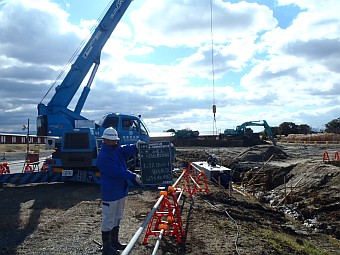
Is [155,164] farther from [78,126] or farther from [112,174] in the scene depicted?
[78,126]

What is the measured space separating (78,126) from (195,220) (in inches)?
407

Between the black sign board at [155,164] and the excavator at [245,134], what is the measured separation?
4136 centimetres

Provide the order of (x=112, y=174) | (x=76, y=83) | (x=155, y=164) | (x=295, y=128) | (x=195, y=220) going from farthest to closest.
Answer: (x=295, y=128) → (x=76, y=83) → (x=155, y=164) → (x=195, y=220) → (x=112, y=174)

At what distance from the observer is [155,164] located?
10.3m

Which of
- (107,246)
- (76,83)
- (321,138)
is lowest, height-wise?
(107,246)

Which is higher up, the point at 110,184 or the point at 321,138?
the point at 321,138

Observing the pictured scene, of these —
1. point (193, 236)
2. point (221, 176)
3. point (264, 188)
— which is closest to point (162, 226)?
point (193, 236)

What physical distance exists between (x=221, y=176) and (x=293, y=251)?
35.4 feet

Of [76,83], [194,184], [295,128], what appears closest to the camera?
[194,184]

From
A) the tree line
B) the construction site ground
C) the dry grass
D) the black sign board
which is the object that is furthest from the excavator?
the black sign board

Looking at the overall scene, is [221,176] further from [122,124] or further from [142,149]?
[142,149]

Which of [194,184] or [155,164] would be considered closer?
[155,164]

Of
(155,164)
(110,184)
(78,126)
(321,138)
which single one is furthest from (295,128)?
(110,184)

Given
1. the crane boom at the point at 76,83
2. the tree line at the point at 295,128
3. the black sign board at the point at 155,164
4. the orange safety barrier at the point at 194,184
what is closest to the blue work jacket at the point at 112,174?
the black sign board at the point at 155,164
